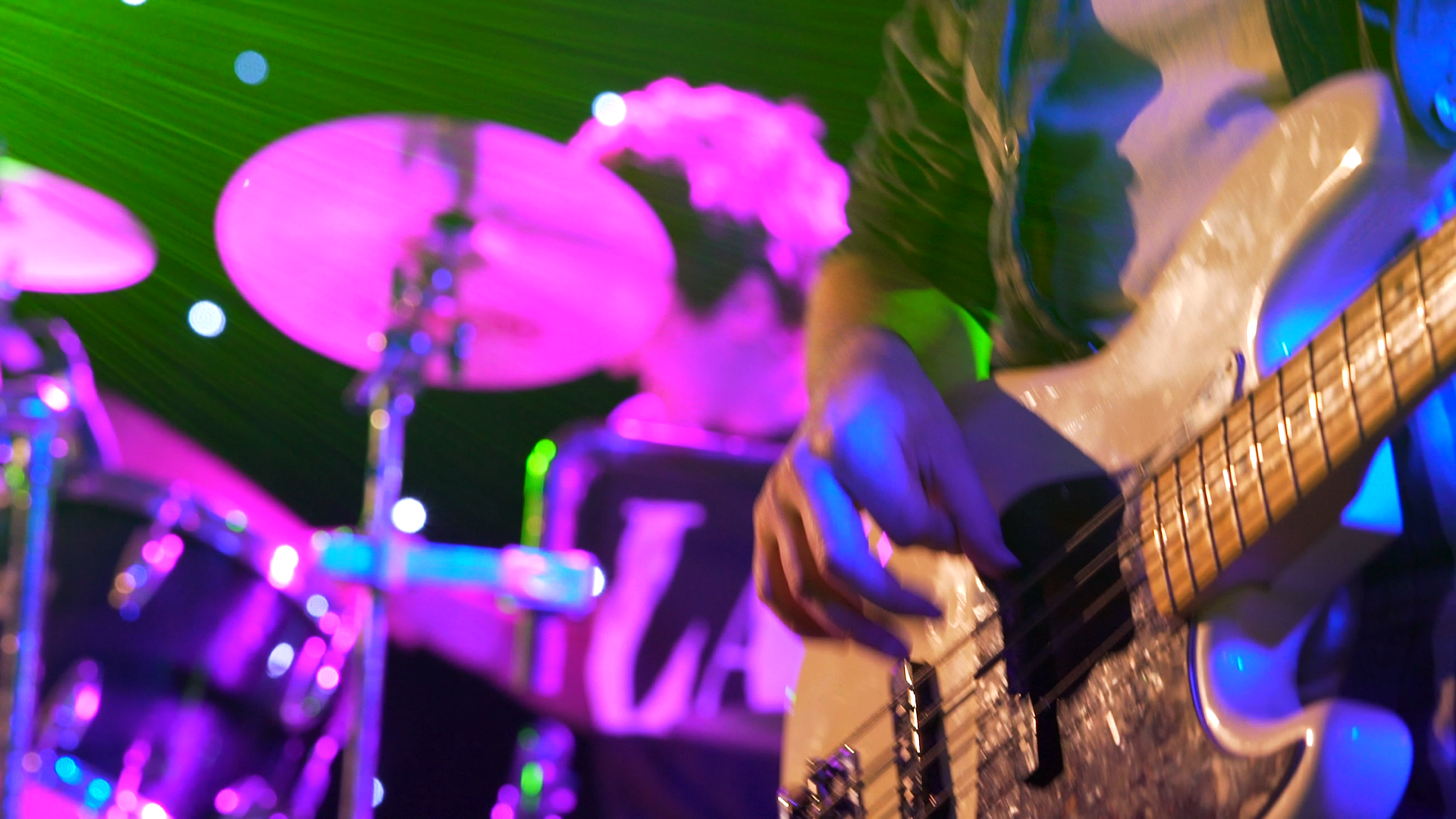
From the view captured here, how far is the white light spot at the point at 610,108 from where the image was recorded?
2.42m

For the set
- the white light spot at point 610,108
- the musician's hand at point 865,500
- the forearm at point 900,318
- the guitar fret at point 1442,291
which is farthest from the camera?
the white light spot at point 610,108

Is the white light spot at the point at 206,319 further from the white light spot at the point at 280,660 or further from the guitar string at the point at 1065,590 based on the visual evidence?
the guitar string at the point at 1065,590

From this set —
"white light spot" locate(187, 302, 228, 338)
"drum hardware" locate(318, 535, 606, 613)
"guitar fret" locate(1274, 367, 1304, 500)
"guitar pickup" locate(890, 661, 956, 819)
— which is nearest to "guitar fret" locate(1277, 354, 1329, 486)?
"guitar fret" locate(1274, 367, 1304, 500)

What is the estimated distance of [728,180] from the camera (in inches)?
98.8

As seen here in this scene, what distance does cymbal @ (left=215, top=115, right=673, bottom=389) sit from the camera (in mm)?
1890

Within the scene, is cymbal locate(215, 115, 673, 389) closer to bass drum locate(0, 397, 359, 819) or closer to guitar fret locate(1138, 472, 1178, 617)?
bass drum locate(0, 397, 359, 819)

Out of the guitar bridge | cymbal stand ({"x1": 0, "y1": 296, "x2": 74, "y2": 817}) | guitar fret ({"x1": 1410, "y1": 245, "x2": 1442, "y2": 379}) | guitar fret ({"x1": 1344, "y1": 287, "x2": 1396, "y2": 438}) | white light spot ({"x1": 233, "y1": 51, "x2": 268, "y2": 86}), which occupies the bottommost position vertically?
cymbal stand ({"x1": 0, "y1": 296, "x2": 74, "y2": 817})

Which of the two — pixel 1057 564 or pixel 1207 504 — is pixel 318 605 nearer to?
pixel 1057 564

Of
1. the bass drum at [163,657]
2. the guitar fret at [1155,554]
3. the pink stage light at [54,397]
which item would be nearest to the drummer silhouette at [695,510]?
the bass drum at [163,657]

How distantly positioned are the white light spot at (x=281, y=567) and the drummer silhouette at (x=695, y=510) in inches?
17.3

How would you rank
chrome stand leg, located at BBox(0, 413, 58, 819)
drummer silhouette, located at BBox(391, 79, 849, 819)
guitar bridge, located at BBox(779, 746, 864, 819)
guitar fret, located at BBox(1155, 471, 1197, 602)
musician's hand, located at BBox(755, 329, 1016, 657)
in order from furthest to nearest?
drummer silhouette, located at BBox(391, 79, 849, 819)
chrome stand leg, located at BBox(0, 413, 58, 819)
guitar bridge, located at BBox(779, 746, 864, 819)
musician's hand, located at BBox(755, 329, 1016, 657)
guitar fret, located at BBox(1155, 471, 1197, 602)

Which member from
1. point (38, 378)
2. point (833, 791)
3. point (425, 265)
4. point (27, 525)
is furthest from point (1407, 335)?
point (38, 378)

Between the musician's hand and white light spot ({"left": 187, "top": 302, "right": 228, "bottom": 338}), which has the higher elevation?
the musician's hand

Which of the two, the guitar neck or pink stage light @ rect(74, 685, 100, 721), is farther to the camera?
pink stage light @ rect(74, 685, 100, 721)
